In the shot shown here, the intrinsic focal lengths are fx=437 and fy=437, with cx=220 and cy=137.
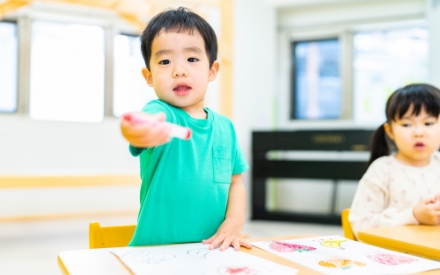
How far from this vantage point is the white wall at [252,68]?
412 cm

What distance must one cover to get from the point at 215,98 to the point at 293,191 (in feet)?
4.22

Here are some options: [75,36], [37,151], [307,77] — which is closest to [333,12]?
[307,77]

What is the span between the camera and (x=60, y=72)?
13.9 ft

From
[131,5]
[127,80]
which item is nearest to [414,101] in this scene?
[131,5]

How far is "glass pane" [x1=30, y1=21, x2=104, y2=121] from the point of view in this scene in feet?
13.9

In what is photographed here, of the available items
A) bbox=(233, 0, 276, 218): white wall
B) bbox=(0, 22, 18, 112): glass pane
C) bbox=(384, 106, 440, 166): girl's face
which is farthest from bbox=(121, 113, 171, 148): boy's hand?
bbox=(0, 22, 18, 112): glass pane

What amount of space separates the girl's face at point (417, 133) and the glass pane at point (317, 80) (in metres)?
3.18

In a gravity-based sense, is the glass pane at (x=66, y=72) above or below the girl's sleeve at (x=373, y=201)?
above

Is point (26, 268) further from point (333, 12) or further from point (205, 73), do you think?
point (333, 12)

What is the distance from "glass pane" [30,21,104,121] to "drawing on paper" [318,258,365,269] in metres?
3.99

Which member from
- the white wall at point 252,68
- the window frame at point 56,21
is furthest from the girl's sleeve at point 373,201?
the window frame at point 56,21

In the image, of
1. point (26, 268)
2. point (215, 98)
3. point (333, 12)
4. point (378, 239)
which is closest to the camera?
point (378, 239)

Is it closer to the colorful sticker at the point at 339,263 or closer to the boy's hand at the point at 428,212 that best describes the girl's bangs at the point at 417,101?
the boy's hand at the point at 428,212

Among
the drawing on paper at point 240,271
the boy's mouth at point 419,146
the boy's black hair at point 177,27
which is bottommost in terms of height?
the drawing on paper at point 240,271
